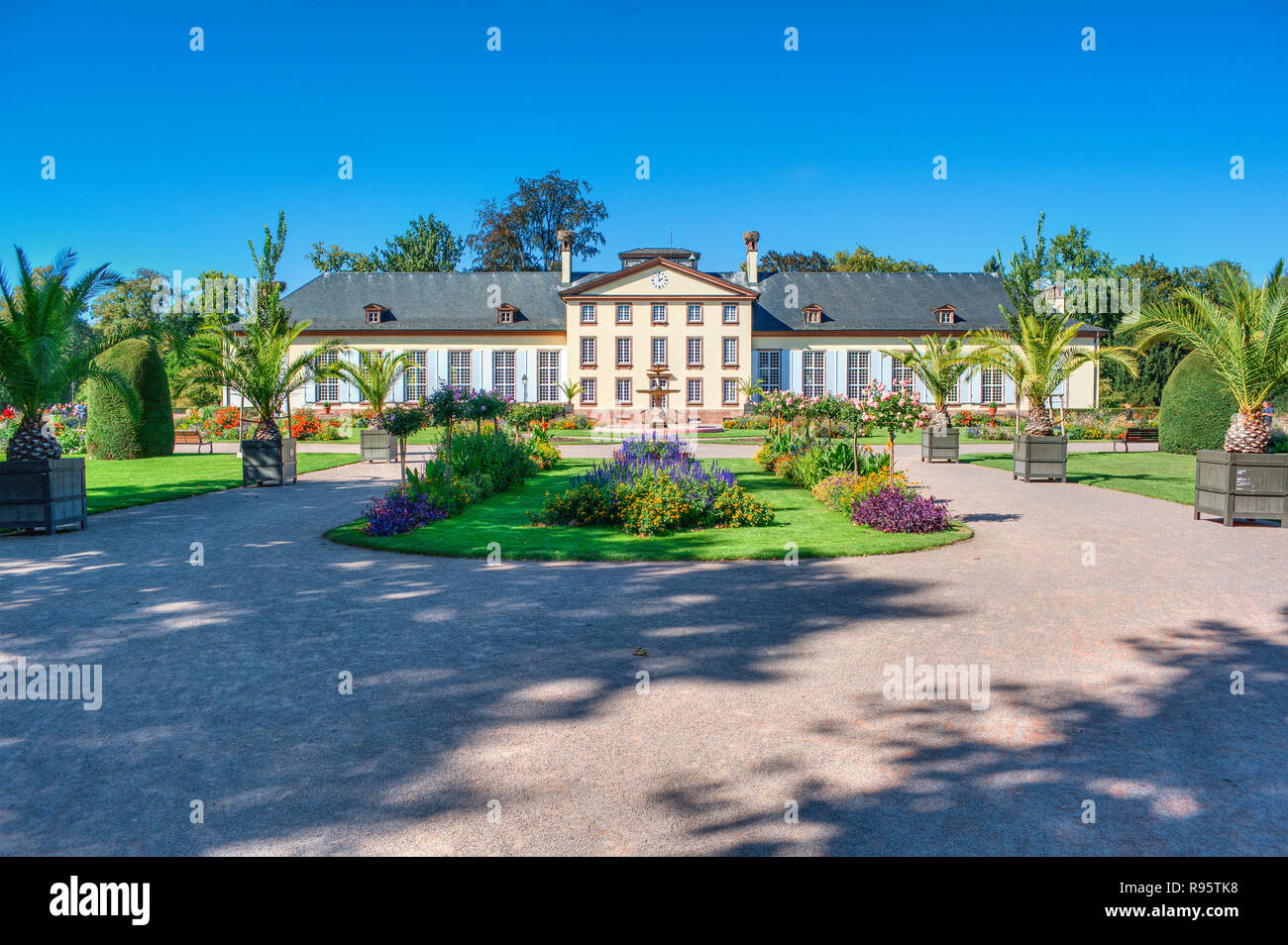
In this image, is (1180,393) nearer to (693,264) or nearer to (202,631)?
(202,631)

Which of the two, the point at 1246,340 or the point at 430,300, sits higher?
the point at 430,300

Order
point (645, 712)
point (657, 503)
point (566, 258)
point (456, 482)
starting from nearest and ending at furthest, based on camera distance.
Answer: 1. point (645, 712)
2. point (657, 503)
3. point (456, 482)
4. point (566, 258)

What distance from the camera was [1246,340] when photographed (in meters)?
12.7

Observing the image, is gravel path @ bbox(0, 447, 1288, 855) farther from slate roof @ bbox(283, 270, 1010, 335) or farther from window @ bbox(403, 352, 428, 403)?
slate roof @ bbox(283, 270, 1010, 335)

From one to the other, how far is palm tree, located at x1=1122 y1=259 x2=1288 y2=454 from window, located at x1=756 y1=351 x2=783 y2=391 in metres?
38.5

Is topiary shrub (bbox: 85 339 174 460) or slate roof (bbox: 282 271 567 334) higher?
slate roof (bbox: 282 271 567 334)

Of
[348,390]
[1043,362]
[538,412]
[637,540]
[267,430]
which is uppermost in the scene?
[348,390]

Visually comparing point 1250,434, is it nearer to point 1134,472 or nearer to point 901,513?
point 901,513

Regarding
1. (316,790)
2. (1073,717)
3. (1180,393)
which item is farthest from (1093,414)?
(316,790)

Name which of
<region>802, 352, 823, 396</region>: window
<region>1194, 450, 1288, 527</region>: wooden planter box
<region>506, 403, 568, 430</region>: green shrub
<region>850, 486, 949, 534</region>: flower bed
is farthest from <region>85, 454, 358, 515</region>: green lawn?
<region>802, 352, 823, 396</region>: window

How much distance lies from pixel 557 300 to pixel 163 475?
3523cm

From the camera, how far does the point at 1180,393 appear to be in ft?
85.5

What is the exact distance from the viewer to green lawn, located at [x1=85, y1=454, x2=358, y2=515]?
15734 mm

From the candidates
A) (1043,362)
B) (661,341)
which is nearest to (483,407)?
(1043,362)
